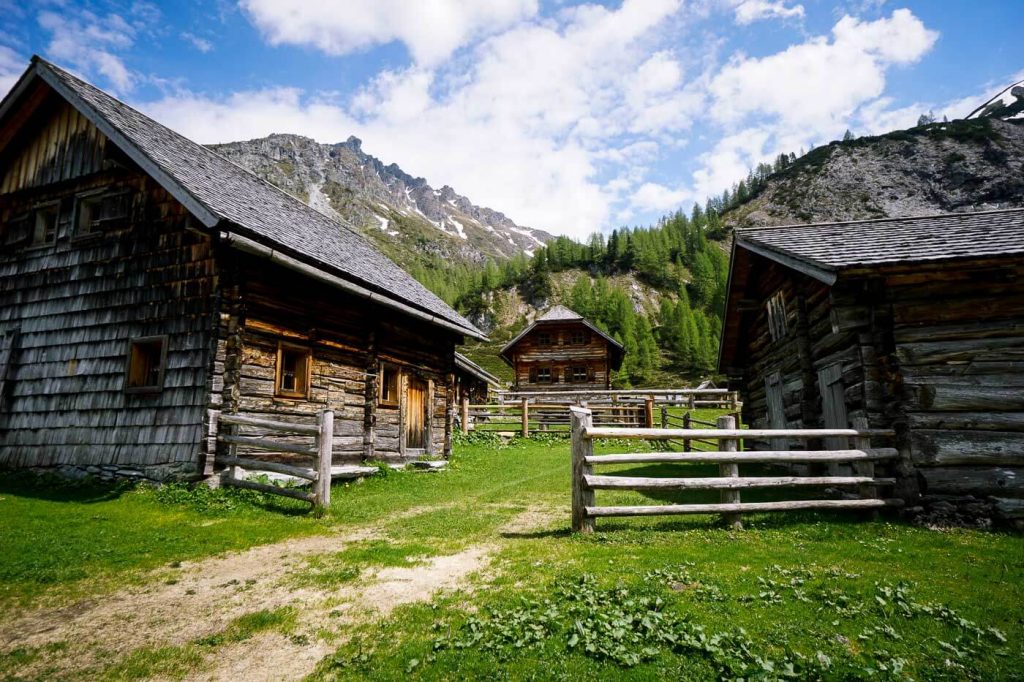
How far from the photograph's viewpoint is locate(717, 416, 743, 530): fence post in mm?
7473

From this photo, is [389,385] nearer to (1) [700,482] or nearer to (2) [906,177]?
(1) [700,482]

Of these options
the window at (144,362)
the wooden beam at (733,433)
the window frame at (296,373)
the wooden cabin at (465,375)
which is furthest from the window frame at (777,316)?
the wooden cabin at (465,375)

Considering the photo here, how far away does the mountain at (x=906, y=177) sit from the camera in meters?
104

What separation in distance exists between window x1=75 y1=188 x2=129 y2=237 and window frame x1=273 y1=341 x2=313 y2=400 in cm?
501

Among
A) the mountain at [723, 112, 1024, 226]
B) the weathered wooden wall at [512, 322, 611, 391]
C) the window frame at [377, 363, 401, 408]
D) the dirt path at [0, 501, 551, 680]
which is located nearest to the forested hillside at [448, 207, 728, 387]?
the mountain at [723, 112, 1024, 226]

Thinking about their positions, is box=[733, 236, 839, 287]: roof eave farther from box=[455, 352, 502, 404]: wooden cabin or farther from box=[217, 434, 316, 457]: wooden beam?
box=[455, 352, 502, 404]: wooden cabin

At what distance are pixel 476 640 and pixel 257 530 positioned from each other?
5.19 meters

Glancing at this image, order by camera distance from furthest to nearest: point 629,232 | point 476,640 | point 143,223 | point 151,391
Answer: point 629,232 < point 143,223 < point 151,391 < point 476,640

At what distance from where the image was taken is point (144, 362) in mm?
11453

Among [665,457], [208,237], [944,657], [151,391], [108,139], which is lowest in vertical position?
[944,657]

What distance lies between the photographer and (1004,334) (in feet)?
27.3

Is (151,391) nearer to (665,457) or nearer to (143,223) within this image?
(143,223)

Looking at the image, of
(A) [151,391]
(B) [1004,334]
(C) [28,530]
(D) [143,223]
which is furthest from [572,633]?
(D) [143,223]

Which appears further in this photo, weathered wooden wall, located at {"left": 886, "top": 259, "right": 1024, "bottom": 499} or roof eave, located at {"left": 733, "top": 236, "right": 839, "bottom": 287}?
roof eave, located at {"left": 733, "top": 236, "right": 839, "bottom": 287}
